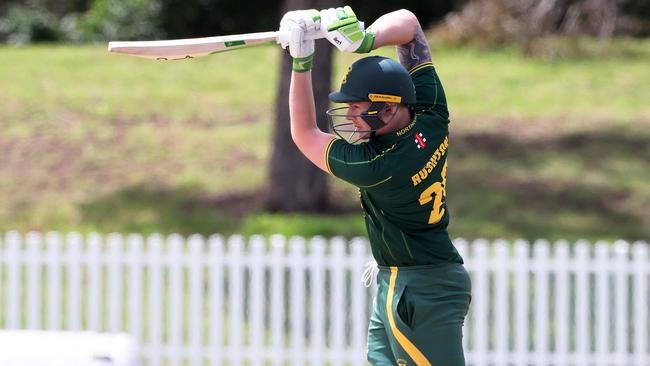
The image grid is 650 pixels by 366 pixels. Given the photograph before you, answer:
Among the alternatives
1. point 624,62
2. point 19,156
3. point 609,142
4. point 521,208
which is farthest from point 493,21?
point 19,156

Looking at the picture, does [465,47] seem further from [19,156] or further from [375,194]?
[375,194]

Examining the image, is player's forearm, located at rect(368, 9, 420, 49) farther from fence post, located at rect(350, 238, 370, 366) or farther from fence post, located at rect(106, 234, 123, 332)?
fence post, located at rect(106, 234, 123, 332)

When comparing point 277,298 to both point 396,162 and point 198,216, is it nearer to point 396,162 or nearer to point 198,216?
point 198,216

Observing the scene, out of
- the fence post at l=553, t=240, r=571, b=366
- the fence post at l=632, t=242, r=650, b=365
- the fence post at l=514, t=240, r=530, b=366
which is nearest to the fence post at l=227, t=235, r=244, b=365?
the fence post at l=514, t=240, r=530, b=366

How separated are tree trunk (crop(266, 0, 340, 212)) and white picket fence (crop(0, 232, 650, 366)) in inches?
100

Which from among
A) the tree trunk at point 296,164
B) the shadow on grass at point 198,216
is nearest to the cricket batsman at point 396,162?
the shadow on grass at point 198,216

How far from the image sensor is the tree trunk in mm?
9984

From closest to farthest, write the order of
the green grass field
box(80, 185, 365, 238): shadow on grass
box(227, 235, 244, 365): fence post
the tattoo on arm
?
the tattoo on arm → box(227, 235, 244, 365): fence post → box(80, 185, 365, 238): shadow on grass → the green grass field

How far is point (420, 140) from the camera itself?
13.0 ft

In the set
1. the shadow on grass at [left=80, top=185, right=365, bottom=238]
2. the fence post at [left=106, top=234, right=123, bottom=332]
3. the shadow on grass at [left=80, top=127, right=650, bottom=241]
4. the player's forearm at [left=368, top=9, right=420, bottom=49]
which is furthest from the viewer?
the shadow on grass at [left=80, top=127, right=650, bottom=241]


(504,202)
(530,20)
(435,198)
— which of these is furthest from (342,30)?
(530,20)

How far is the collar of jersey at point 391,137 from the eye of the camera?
394 cm

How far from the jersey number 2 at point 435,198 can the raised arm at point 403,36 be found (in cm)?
43

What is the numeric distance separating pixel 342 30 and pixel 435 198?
0.69 m
